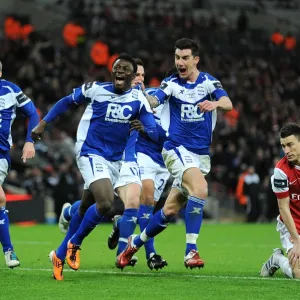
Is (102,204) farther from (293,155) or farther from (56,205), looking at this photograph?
(56,205)

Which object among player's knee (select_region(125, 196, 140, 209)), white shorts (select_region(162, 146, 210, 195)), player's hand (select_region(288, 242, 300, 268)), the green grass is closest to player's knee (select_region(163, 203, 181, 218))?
white shorts (select_region(162, 146, 210, 195))

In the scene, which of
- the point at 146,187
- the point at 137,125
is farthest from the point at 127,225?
the point at 137,125

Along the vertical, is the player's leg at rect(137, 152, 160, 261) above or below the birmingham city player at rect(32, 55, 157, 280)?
below

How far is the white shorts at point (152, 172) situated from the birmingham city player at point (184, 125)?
1101 mm

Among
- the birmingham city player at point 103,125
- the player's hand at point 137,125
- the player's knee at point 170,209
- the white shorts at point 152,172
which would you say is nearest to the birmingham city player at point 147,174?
the white shorts at point 152,172

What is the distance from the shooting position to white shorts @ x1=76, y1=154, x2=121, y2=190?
9406 mm

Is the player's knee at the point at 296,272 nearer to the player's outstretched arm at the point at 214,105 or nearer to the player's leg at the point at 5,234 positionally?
the player's outstretched arm at the point at 214,105

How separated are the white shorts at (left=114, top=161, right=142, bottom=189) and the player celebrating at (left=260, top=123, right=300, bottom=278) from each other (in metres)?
1.77

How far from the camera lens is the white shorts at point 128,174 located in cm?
1050

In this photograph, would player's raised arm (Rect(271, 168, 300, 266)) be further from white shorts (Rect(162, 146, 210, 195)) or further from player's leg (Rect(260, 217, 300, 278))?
white shorts (Rect(162, 146, 210, 195))

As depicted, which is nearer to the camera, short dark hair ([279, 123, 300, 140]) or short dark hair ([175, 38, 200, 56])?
short dark hair ([279, 123, 300, 140])

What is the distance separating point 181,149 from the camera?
34.1ft

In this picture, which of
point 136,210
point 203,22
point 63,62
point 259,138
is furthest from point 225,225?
point 136,210

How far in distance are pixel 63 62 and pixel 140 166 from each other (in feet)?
61.9
